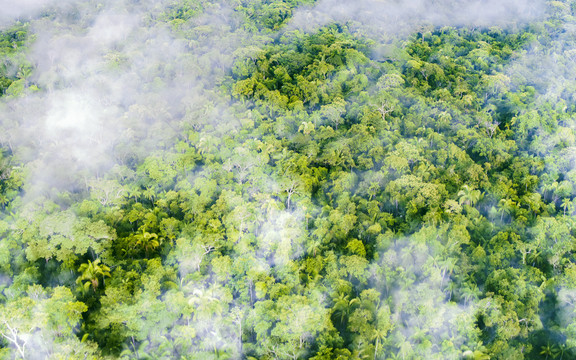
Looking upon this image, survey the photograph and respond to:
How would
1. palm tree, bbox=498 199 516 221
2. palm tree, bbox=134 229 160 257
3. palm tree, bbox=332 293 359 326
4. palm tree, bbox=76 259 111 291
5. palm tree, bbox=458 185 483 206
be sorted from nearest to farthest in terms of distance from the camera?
1. palm tree, bbox=76 259 111 291
2. palm tree, bbox=332 293 359 326
3. palm tree, bbox=134 229 160 257
4. palm tree, bbox=498 199 516 221
5. palm tree, bbox=458 185 483 206

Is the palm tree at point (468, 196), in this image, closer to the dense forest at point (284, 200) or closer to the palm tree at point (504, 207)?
the dense forest at point (284, 200)

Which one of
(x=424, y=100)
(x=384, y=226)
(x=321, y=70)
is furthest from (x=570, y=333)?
(x=321, y=70)

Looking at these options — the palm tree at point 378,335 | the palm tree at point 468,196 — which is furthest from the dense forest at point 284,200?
the palm tree at point 468,196

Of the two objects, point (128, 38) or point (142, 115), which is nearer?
point (142, 115)

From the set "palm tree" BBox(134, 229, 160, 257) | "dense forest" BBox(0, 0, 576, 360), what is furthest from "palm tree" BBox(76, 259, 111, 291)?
"palm tree" BBox(134, 229, 160, 257)

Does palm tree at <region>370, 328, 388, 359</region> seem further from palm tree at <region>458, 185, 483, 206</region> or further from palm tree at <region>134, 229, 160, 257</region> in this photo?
palm tree at <region>134, 229, 160, 257</region>

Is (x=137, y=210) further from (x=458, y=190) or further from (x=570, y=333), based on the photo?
(x=570, y=333)

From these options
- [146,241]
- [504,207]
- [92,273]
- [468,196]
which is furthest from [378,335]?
[92,273]
